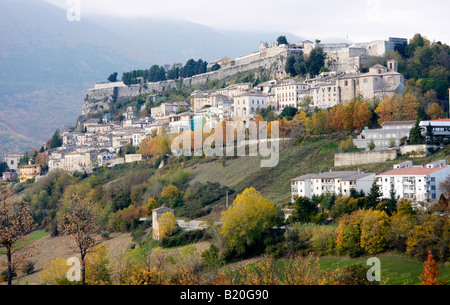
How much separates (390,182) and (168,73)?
56371mm

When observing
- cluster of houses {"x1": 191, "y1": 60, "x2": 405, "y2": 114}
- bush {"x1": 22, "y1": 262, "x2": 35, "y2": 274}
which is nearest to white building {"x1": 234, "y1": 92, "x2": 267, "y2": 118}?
cluster of houses {"x1": 191, "y1": 60, "x2": 405, "y2": 114}

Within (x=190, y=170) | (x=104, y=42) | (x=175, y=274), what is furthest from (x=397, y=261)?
(x=104, y=42)

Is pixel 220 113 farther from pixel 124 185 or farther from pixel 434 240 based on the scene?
pixel 434 240

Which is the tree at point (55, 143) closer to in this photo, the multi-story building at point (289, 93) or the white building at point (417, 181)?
the multi-story building at point (289, 93)

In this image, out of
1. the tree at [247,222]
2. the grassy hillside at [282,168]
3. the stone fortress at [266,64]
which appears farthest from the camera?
the stone fortress at [266,64]

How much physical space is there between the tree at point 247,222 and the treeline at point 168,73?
49736mm

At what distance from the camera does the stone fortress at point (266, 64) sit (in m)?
51.2

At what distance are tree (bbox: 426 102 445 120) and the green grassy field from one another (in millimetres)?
18115

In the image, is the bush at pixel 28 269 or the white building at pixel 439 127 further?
the white building at pixel 439 127

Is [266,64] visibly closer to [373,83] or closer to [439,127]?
[373,83]

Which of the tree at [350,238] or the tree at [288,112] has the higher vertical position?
the tree at [288,112]

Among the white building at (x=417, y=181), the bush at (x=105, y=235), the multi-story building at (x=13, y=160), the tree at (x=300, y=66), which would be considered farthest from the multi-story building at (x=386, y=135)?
the multi-story building at (x=13, y=160)

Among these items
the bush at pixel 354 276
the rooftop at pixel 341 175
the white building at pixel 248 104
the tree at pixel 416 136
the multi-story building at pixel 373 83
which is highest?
the multi-story building at pixel 373 83
